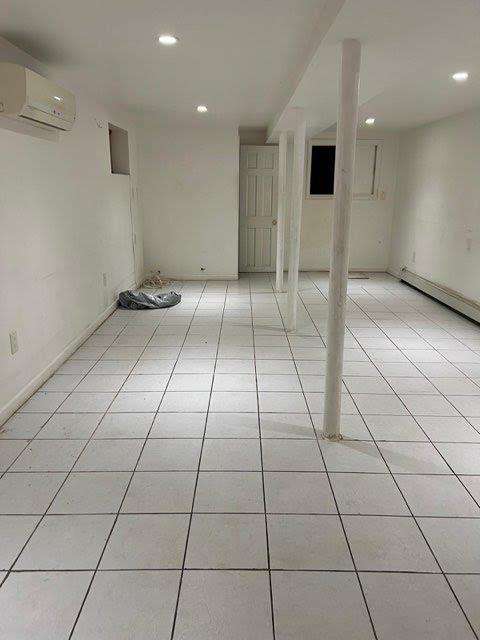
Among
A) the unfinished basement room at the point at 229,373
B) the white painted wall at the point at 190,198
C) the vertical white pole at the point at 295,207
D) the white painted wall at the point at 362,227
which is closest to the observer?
the unfinished basement room at the point at 229,373

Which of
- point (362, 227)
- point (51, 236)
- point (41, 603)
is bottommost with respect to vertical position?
point (41, 603)

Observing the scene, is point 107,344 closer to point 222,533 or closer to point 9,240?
point 9,240

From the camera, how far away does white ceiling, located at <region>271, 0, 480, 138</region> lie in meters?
2.03

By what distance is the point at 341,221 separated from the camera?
8.30ft

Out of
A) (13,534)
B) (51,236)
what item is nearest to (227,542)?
(13,534)

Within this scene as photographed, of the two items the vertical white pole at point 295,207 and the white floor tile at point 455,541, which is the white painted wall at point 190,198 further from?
the white floor tile at point 455,541

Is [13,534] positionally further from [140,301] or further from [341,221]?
[140,301]

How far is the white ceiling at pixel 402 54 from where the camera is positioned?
2027 millimetres

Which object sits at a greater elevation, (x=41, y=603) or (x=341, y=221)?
(x=341, y=221)

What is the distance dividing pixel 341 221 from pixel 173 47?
168 cm

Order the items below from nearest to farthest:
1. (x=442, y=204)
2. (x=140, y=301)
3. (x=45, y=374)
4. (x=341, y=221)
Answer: (x=341, y=221) < (x=45, y=374) < (x=140, y=301) < (x=442, y=204)

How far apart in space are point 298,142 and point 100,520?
3.63m

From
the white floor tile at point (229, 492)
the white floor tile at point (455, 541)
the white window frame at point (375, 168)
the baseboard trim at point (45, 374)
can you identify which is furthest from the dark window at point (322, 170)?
the white floor tile at point (455, 541)

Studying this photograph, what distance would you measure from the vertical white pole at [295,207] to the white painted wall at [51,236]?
204cm
